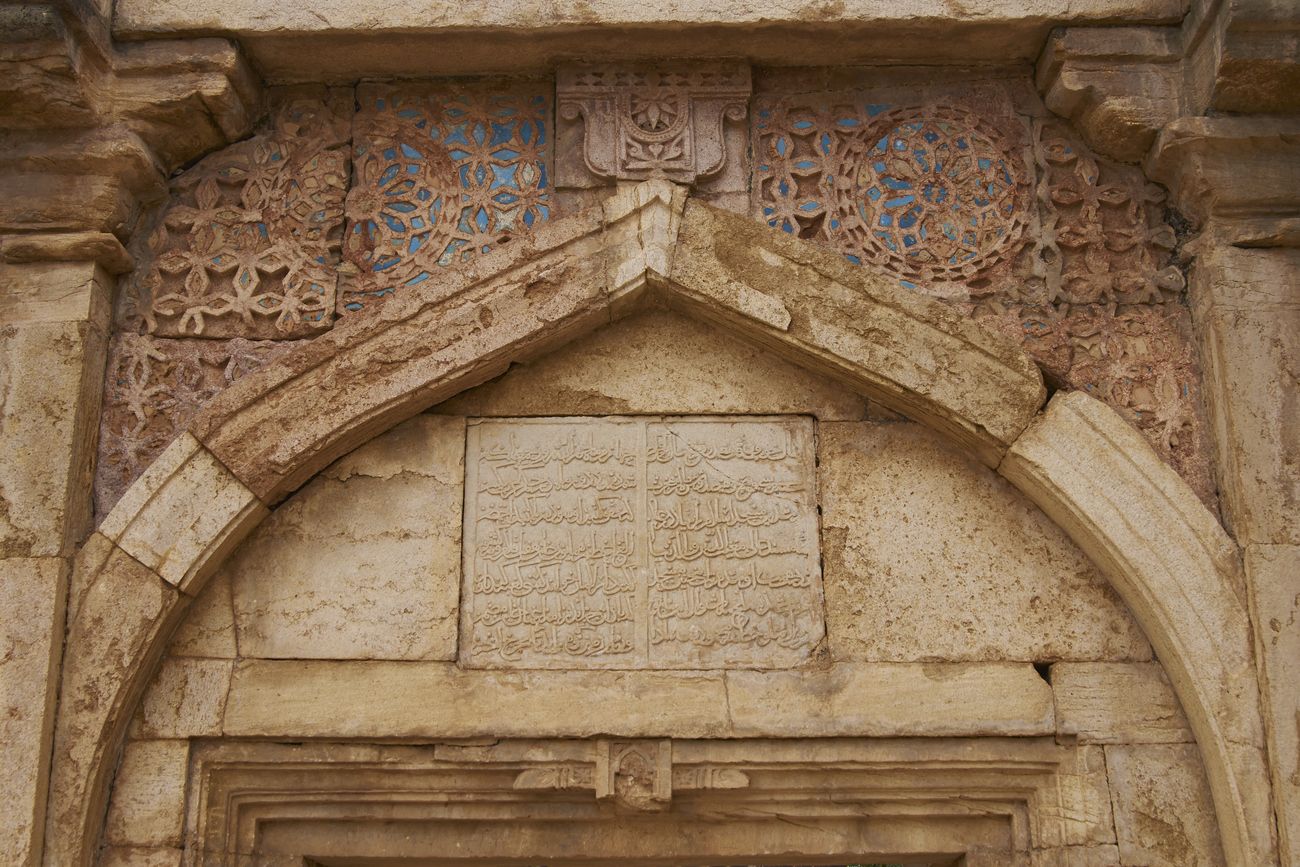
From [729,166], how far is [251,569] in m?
Answer: 1.63

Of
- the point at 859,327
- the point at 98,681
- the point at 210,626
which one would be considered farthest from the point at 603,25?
the point at 98,681

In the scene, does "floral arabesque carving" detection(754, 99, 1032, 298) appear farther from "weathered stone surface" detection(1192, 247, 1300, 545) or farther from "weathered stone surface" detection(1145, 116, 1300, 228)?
"weathered stone surface" detection(1192, 247, 1300, 545)

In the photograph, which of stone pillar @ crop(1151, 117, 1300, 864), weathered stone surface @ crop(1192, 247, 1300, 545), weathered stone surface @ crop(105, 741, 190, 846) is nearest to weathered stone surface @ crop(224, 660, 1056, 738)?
weathered stone surface @ crop(105, 741, 190, 846)

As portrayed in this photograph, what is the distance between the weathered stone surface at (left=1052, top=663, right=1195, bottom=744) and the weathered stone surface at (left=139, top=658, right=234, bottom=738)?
2034mm

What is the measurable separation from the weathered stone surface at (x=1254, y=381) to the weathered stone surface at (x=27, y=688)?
2817mm

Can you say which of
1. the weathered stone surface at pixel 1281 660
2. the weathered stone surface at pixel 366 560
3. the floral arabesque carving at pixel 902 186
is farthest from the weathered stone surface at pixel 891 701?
the floral arabesque carving at pixel 902 186

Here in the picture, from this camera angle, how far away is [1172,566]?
3193 mm

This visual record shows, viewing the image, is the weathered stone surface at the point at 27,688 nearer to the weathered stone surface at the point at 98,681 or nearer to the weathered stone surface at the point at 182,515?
the weathered stone surface at the point at 98,681

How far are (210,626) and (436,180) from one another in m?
1.31

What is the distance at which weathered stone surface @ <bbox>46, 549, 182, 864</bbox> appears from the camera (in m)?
3.04

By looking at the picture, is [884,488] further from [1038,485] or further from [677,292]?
[677,292]

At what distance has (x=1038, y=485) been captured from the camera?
3.34m

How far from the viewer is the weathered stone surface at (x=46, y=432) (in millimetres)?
3188

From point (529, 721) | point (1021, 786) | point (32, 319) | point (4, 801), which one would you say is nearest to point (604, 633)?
point (529, 721)
